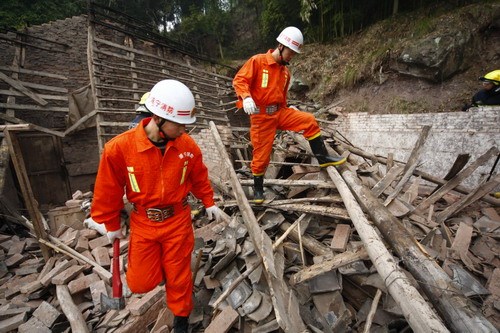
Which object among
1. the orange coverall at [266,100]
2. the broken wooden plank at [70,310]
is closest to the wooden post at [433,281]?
the orange coverall at [266,100]

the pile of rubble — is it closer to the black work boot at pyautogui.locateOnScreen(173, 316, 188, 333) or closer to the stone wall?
the black work boot at pyautogui.locateOnScreen(173, 316, 188, 333)

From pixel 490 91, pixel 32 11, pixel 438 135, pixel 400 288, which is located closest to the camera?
pixel 400 288

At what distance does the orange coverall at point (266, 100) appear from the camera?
10.7ft

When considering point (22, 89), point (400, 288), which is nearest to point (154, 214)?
point (400, 288)

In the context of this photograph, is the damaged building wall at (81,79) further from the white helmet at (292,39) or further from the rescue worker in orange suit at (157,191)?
the rescue worker in orange suit at (157,191)

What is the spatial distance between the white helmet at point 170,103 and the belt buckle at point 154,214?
786mm

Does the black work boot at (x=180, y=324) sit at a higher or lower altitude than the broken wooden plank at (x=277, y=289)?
lower

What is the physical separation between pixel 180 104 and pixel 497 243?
376 centimetres

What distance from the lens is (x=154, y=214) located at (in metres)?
2.20

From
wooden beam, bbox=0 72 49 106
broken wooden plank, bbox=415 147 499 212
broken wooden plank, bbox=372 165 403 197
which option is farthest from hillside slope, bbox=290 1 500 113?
wooden beam, bbox=0 72 49 106

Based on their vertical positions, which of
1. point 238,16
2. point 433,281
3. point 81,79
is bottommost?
point 433,281

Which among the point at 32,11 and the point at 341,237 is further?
the point at 32,11

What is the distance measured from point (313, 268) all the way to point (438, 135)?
482 centimetres

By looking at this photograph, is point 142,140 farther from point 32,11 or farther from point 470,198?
point 32,11
